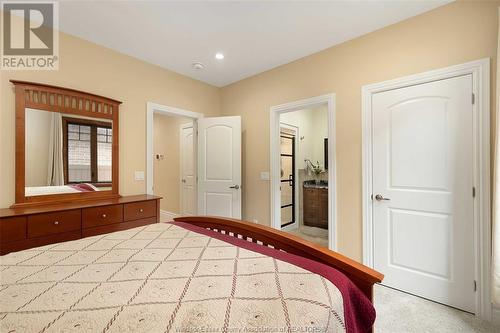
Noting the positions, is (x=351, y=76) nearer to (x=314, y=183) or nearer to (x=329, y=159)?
(x=329, y=159)

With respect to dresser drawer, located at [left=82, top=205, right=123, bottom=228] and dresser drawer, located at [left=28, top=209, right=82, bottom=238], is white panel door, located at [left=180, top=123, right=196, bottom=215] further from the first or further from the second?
dresser drawer, located at [left=28, top=209, right=82, bottom=238]

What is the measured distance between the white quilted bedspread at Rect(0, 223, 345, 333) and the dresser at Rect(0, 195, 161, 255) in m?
0.87

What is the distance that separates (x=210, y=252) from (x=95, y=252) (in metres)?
0.60

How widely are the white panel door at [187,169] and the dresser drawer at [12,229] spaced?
291 cm

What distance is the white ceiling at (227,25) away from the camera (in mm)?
1996

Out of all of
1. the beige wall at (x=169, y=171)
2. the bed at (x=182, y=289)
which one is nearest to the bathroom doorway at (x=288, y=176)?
the beige wall at (x=169, y=171)

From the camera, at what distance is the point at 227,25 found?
226 centimetres

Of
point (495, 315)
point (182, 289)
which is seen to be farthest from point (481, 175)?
point (182, 289)

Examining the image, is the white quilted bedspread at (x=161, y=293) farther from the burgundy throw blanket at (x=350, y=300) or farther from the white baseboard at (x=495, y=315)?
the white baseboard at (x=495, y=315)

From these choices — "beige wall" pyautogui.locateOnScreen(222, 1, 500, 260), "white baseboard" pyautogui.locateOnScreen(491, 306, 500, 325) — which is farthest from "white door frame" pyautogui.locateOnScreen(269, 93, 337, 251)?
"white baseboard" pyautogui.locateOnScreen(491, 306, 500, 325)

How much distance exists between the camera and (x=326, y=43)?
260 centimetres

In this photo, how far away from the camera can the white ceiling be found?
2.00 metres

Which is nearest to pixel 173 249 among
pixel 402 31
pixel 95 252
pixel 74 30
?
pixel 95 252

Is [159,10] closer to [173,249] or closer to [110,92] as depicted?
[110,92]
